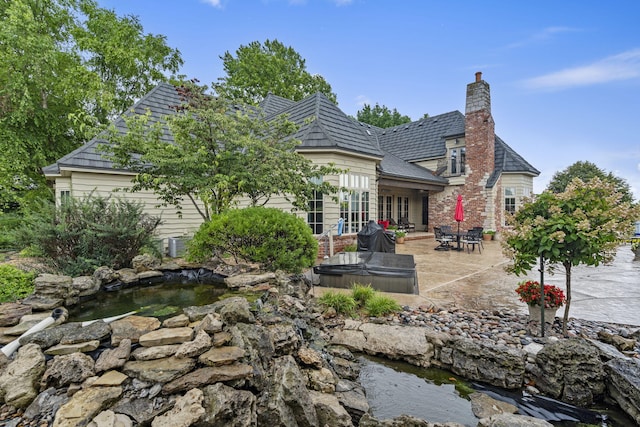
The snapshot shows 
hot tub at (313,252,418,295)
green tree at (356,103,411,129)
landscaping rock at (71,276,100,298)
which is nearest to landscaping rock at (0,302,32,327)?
landscaping rock at (71,276,100,298)

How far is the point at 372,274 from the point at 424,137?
15.1m

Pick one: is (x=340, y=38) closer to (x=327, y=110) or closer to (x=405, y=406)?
(x=327, y=110)

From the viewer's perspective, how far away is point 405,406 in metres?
2.94

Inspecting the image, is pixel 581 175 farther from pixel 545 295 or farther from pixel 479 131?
pixel 545 295

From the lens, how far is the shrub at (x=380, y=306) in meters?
4.80

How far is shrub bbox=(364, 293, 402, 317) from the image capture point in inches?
189

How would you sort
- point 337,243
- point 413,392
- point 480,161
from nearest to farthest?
point 413,392
point 337,243
point 480,161

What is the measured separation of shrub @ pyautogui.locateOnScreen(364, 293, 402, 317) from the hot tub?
A: 3.53 feet

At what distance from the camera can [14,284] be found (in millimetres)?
3699

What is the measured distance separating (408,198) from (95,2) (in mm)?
20728

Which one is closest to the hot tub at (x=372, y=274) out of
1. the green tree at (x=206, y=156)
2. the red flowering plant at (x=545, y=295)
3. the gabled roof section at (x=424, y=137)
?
the green tree at (x=206, y=156)

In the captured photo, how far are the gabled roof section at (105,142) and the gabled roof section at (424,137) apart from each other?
13.8 m

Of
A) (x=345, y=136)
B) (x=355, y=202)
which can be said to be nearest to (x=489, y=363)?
(x=355, y=202)

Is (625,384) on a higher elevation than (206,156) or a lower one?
lower
